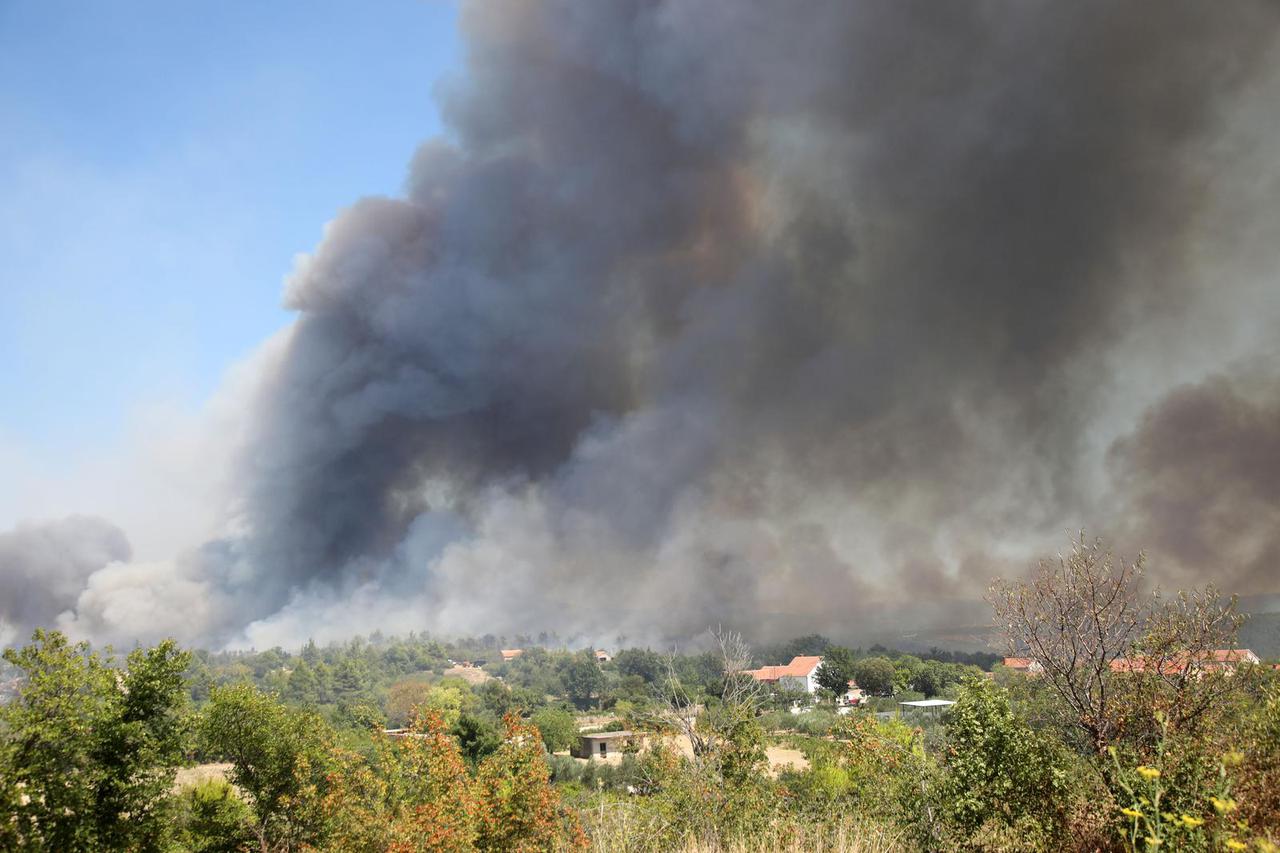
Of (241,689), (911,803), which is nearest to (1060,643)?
(911,803)

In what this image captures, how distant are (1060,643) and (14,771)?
2126 cm

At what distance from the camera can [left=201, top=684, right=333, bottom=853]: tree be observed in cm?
2872

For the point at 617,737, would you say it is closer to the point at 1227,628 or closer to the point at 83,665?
the point at 83,665

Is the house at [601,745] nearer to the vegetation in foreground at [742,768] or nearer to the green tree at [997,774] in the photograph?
the vegetation in foreground at [742,768]

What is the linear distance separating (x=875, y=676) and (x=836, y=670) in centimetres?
802

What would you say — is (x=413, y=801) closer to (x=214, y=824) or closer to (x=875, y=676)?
(x=214, y=824)

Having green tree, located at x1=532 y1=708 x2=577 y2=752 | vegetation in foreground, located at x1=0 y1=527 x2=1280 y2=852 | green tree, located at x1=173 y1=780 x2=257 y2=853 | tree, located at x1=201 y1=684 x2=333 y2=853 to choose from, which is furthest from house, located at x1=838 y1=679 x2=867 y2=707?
green tree, located at x1=173 y1=780 x2=257 y2=853

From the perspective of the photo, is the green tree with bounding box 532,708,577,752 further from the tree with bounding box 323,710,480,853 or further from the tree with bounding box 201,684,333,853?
the tree with bounding box 201,684,333,853

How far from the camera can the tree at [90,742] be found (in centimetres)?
1669

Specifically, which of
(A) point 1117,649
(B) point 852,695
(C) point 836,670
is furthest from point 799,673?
(A) point 1117,649

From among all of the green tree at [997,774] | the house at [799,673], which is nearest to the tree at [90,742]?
the green tree at [997,774]

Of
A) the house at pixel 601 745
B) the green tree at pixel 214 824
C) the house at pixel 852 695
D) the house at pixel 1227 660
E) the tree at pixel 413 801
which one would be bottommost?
the house at pixel 601 745

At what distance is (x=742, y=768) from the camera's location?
24797 mm

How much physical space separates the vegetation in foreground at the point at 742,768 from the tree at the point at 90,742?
0.20ft
